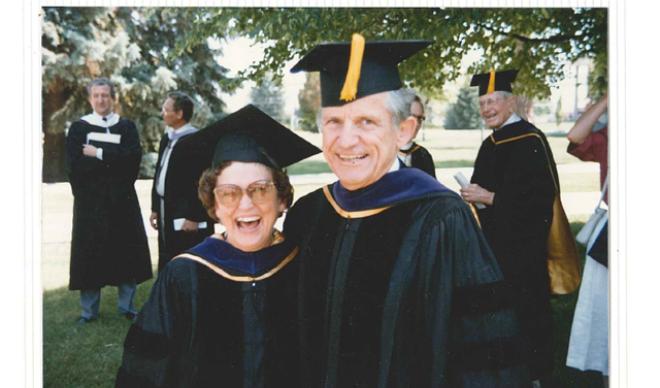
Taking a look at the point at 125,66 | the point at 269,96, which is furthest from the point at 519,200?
the point at 125,66

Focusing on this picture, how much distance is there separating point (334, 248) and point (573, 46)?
2.09 meters

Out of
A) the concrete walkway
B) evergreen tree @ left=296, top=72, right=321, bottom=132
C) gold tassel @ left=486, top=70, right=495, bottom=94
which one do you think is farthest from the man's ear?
gold tassel @ left=486, top=70, right=495, bottom=94

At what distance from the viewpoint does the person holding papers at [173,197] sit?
4.35m

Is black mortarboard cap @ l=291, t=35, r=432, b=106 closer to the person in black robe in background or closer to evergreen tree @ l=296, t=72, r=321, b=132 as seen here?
evergreen tree @ l=296, t=72, r=321, b=132

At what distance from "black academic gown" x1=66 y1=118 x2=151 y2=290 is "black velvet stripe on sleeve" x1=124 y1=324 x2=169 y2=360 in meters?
2.12

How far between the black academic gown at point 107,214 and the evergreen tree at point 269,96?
3.53ft

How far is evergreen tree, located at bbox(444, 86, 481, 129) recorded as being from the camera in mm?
4152

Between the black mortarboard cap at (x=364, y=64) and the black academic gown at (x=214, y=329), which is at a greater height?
the black mortarboard cap at (x=364, y=64)

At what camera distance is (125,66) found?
4586 mm

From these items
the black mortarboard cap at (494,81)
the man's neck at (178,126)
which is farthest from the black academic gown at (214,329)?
the man's neck at (178,126)

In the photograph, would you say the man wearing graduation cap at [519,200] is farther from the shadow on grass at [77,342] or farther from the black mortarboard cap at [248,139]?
the shadow on grass at [77,342]

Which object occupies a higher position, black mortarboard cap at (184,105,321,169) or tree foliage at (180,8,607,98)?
tree foliage at (180,8,607,98)

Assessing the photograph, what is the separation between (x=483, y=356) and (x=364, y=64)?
105 centimetres

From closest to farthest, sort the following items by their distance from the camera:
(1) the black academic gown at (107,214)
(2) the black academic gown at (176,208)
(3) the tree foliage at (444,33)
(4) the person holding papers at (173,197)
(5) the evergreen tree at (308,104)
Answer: (3) the tree foliage at (444,33)
(5) the evergreen tree at (308,104)
(2) the black academic gown at (176,208)
(4) the person holding papers at (173,197)
(1) the black academic gown at (107,214)
